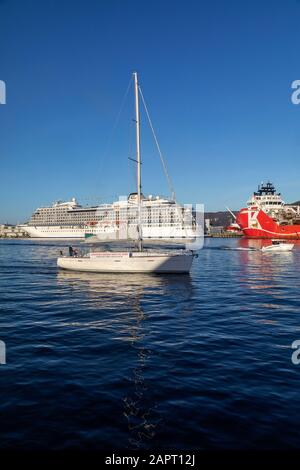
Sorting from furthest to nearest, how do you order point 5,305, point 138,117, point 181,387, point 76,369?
point 138,117 < point 5,305 < point 76,369 < point 181,387

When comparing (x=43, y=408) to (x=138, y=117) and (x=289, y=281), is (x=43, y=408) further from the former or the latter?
(x=138, y=117)

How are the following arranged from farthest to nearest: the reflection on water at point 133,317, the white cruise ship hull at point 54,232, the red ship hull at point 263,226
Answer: the white cruise ship hull at point 54,232 < the red ship hull at point 263,226 < the reflection on water at point 133,317

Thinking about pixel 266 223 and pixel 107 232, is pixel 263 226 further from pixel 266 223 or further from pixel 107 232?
pixel 107 232

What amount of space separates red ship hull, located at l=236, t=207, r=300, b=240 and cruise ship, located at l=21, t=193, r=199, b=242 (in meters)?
17.6

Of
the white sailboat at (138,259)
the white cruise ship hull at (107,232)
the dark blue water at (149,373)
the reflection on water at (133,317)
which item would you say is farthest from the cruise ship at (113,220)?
the dark blue water at (149,373)

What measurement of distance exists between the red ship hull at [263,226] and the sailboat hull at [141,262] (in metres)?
64.1

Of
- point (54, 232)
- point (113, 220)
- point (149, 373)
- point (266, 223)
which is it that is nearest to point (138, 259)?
point (149, 373)

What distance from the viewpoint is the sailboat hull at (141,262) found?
84.8ft

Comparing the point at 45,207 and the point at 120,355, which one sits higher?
the point at 45,207

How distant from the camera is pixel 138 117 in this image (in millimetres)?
27719

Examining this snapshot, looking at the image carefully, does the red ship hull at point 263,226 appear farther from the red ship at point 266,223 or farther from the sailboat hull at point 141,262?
the sailboat hull at point 141,262

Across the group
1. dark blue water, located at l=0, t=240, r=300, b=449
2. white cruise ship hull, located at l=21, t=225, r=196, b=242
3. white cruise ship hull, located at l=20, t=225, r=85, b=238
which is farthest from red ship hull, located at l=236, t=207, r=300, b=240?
dark blue water, located at l=0, t=240, r=300, b=449
